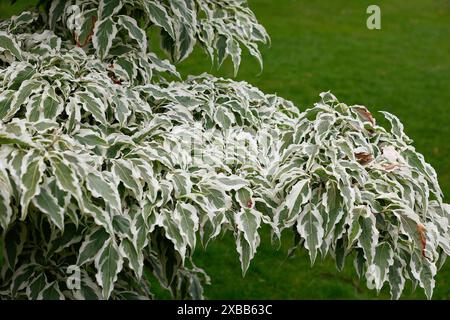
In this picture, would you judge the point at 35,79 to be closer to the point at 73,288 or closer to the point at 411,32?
the point at 73,288

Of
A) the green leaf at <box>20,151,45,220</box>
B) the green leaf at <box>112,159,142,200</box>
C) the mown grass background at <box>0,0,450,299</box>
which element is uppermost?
the green leaf at <box>20,151,45,220</box>

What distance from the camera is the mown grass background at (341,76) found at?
428 centimetres

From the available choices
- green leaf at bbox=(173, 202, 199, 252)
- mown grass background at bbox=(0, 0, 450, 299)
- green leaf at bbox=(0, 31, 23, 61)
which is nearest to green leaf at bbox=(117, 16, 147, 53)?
green leaf at bbox=(0, 31, 23, 61)

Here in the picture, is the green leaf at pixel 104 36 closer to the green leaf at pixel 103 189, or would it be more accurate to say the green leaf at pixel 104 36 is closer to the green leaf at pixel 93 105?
the green leaf at pixel 93 105

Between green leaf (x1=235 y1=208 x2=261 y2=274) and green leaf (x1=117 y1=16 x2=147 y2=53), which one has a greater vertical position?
green leaf (x1=117 y1=16 x2=147 y2=53)

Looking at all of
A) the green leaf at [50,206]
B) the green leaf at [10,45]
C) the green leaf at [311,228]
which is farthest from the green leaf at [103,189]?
the green leaf at [10,45]

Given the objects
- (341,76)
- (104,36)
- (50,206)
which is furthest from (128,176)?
(341,76)

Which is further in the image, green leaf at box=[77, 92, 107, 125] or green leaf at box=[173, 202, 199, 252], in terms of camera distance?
green leaf at box=[77, 92, 107, 125]

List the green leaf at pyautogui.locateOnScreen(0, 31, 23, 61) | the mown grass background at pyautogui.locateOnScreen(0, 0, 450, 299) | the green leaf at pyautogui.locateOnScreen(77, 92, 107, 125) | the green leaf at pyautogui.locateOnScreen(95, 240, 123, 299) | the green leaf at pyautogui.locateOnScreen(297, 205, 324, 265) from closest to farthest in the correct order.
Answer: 1. the green leaf at pyautogui.locateOnScreen(95, 240, 123, 299)
2. the green leaf at pyautogui.locateOnScreen(297, 205, 324, 265)
3. the green leaf at pyautogui.locateOnScreen(77, 92, 107, 125)
4. the green leaf at pyautogui.locateOnScreen(0, 31, 23, 61)
5. the mown grass background at pyautogui.locateOnScreen(0, 0, 450, 299)

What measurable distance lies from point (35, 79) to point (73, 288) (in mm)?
692

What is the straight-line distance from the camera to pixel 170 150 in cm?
214

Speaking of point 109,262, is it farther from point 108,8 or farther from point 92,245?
point 108,8

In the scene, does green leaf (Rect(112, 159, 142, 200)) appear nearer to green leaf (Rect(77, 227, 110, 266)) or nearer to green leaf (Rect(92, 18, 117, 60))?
green leaf (Rect(77, 227, 110, 266))

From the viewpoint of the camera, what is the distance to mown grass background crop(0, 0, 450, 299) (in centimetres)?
428
